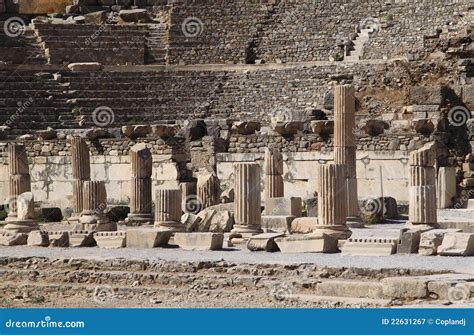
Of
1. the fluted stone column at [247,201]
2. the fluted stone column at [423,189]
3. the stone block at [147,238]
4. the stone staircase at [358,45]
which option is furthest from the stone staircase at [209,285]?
the stone staircase at [358,45]

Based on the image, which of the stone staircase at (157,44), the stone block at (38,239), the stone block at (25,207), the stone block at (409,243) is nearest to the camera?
the stone block at (409,243)

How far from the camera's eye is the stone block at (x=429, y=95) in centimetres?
3375

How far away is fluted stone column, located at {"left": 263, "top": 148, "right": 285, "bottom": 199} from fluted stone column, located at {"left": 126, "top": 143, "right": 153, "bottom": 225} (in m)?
2.47

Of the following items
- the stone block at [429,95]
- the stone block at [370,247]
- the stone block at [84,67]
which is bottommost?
the stone block at [370,247]

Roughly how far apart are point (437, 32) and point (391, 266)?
64.5 ft

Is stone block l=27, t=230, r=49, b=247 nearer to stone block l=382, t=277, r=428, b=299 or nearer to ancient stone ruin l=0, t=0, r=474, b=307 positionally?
ancient stone ruin l=0, t=0, r=474, b=307

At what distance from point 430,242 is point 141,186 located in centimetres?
887

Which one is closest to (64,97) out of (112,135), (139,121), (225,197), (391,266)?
(139,121)

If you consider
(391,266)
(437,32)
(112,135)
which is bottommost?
(391,266)

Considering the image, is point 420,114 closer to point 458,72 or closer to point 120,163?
point 458,72

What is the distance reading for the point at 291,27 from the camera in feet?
151

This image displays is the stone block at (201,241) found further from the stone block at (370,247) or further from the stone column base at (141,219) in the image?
the stone column base at (141,219)

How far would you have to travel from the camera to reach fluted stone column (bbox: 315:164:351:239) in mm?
25109

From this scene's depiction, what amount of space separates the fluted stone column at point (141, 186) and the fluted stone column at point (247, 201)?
12.4 feet
